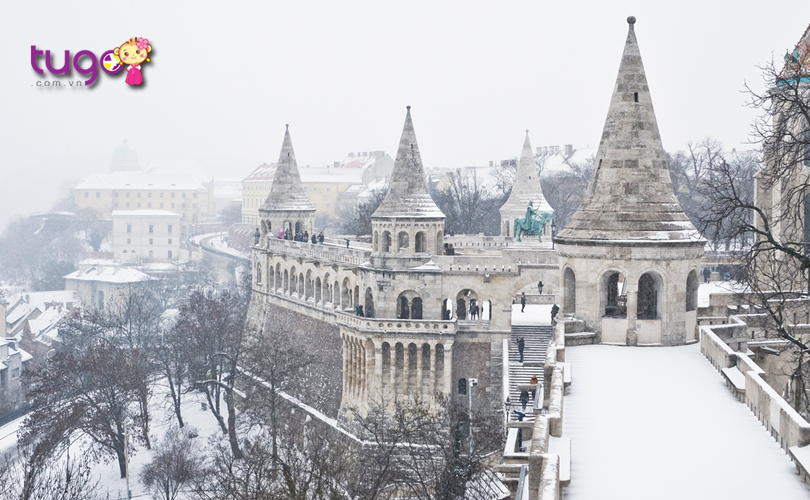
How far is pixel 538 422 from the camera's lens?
11.3 m

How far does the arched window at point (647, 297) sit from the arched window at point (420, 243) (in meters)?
17.1

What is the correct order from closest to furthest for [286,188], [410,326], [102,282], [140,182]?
[410,326] < [286,188] < [102,282] < [140,182]

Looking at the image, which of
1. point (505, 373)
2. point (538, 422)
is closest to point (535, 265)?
point (505, 373)

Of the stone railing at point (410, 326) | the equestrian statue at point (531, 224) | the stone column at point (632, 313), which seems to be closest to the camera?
the stone column at point (632, 313)

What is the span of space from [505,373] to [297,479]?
1243 centimetres

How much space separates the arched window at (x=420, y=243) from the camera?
36344mm

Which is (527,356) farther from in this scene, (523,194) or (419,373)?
(523,194)

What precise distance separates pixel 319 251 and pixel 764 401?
31365 millimetres

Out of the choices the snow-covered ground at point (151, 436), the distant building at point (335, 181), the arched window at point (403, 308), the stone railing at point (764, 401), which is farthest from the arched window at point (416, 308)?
the distant building at point (335, 181)

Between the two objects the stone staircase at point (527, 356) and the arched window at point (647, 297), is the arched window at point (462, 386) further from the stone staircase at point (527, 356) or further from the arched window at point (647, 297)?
the arched window at point (647, 297)

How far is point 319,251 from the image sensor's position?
Answer: 42.3 m

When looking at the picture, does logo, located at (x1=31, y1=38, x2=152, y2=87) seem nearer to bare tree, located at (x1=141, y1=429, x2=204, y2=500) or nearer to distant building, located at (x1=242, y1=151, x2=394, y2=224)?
bare tree, located at (x1=141, y1=429, x2=204, y2=500)

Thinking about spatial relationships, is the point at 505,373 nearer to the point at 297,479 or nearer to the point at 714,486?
the point at 297,479

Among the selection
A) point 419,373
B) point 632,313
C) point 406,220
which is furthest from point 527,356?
point 632,313
